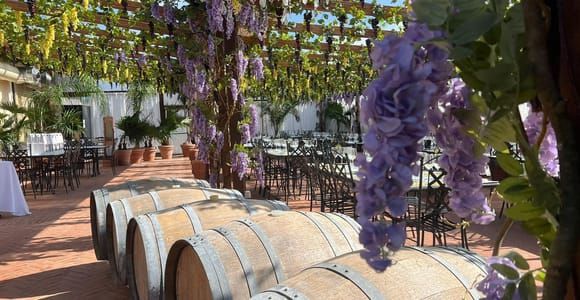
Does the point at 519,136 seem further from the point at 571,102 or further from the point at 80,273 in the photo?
the point at 80,273

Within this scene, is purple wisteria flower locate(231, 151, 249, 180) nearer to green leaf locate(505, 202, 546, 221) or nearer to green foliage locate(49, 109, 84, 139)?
green leaf locate(505, 202, 546, 221)

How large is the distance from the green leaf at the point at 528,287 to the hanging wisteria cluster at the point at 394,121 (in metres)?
0.20

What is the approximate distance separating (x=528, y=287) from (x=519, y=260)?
1.7 inches

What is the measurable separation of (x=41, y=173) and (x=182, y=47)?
263 inches

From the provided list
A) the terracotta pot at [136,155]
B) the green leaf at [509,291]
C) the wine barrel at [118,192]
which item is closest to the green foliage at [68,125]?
the terracotta pot at [136,155]

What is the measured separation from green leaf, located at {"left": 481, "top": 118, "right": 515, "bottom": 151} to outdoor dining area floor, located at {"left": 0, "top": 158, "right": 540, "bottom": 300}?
2317 mm

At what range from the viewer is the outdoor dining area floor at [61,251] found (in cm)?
412

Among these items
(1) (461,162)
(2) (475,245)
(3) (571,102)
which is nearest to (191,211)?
(1) (461,162)

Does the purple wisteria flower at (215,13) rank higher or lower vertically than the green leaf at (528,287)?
higher

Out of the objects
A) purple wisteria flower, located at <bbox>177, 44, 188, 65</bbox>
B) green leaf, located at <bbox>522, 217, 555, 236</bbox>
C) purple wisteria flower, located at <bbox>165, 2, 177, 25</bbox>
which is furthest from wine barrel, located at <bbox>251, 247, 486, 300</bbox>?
purple wisteria flower, located at <bbox>177, 44, 188, 65</bbox>

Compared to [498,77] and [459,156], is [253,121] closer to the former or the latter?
[459,156]

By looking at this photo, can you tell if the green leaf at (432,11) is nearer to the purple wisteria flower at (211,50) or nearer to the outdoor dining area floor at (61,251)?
the outdoor dining area floor at (61,251)

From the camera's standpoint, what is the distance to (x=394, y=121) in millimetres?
477

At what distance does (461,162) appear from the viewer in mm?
646
